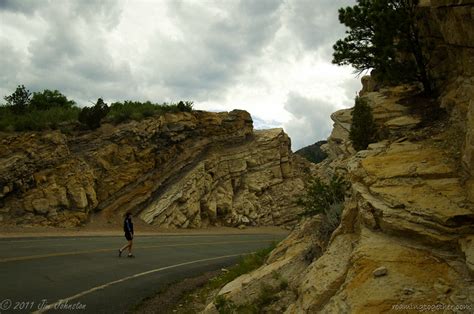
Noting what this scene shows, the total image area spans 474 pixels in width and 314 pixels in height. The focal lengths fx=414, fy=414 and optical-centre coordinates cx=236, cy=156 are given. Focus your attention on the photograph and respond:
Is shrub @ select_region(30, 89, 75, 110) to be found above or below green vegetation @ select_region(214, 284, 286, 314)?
above

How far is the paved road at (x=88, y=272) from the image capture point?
27.6ft

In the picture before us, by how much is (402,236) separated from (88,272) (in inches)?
352

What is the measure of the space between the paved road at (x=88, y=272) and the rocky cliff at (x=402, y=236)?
2.79 meters

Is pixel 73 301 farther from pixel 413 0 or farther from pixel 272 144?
pixel 272 144

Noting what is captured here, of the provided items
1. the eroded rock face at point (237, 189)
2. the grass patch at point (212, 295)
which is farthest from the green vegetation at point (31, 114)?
the grass patch at point (212, 295)

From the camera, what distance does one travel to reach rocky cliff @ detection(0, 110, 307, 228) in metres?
26.9

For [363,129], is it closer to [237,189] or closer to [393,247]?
[393,247]

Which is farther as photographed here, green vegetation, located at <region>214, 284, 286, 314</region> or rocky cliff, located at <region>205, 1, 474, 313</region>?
green vegetation, located at <region>214, 284, 286, 314</region>

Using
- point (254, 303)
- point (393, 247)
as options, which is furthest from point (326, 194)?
point (393, 247)

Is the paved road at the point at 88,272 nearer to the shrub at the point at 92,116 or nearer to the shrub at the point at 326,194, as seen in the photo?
the shrub at the point at 326,194

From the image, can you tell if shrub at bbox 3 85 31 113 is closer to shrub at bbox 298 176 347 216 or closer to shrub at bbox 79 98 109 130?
shrub at bbox 79 98 109 130

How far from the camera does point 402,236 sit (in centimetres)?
606

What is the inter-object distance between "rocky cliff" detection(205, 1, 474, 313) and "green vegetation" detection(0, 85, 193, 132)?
2509 centimetres

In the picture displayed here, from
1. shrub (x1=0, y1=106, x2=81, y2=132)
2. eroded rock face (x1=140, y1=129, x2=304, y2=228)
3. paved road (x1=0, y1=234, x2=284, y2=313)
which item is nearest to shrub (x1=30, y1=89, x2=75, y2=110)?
shrub (x1=0, y1=106, x2=81, y2=132)
